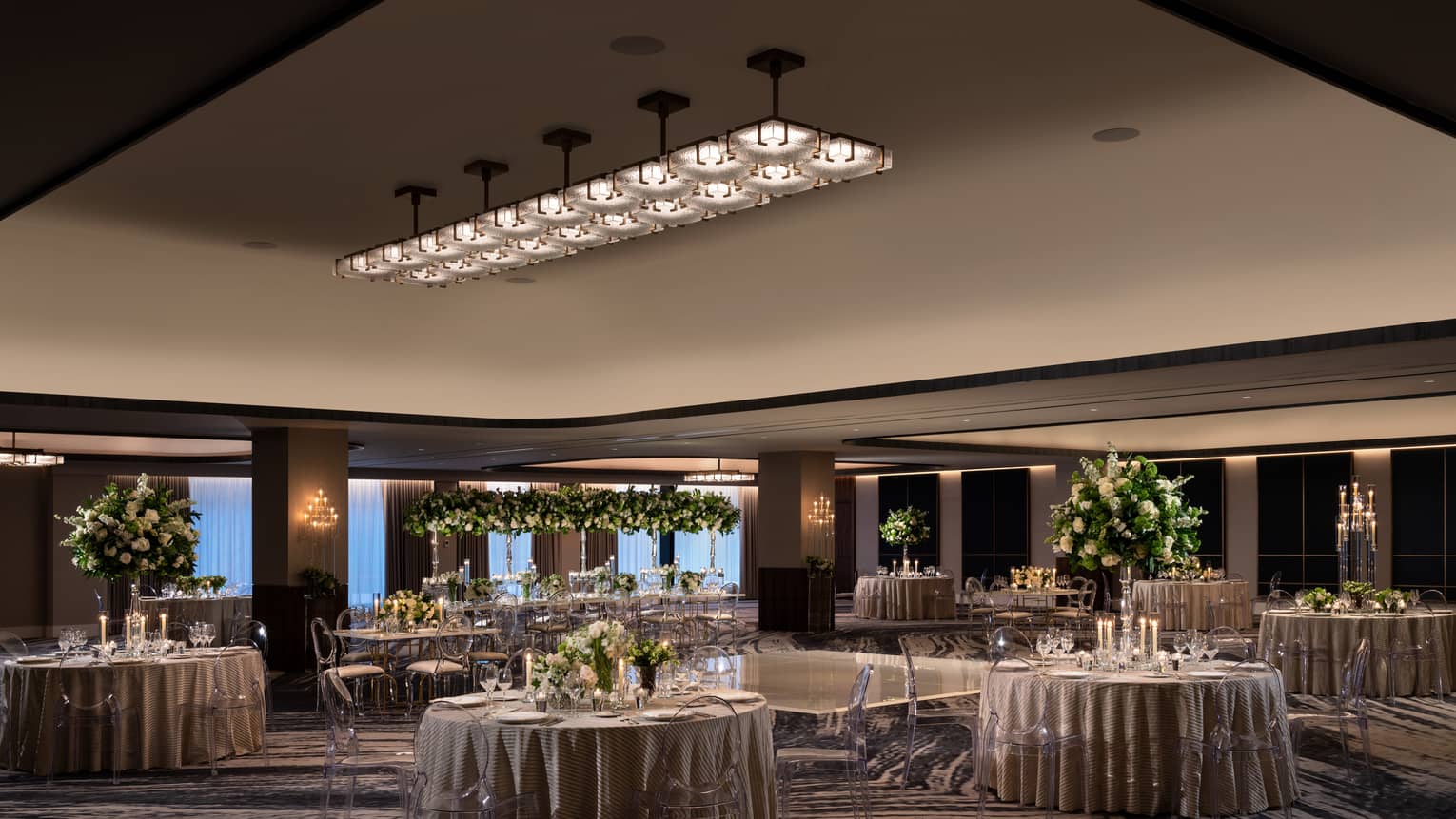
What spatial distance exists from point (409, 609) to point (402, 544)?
15170 mm

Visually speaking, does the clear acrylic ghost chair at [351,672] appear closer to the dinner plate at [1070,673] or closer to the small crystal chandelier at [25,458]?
the dinner plate at [1070,673]

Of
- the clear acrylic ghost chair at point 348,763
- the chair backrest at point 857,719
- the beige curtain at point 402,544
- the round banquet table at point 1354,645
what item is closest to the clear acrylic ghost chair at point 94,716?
the clear acrylic ghost chair at point 348,763

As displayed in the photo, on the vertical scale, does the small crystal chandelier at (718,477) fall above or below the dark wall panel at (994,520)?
above

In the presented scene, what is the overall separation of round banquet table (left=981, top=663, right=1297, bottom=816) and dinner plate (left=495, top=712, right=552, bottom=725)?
292 centimetres

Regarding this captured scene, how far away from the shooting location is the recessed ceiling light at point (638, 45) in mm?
5484

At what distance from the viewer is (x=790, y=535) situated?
19641mm

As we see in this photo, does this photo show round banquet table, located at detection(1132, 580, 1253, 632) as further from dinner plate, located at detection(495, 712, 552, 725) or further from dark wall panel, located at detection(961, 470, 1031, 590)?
dinner plate, located at detection(495, 712, 552, 725)

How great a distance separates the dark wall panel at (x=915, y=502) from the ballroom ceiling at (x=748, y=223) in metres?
14.4

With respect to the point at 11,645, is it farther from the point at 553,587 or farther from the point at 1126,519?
the point at 1126,519

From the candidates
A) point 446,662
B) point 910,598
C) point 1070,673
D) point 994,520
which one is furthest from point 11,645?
point 994,520

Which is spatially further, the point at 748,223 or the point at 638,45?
the point at 748,223

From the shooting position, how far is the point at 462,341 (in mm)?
13633

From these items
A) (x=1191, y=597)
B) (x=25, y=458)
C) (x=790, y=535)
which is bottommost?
A: (x=1191, y=597)

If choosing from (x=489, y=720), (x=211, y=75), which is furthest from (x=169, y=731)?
(x=211, y=75)
